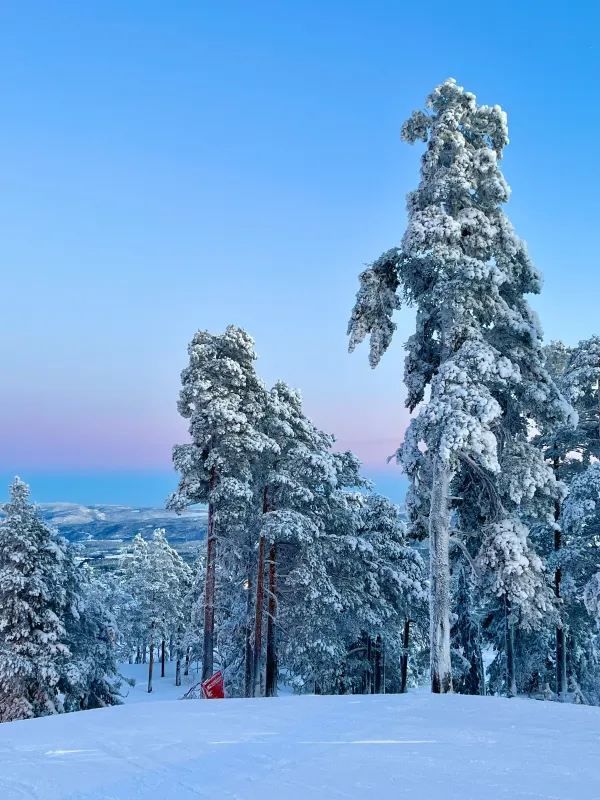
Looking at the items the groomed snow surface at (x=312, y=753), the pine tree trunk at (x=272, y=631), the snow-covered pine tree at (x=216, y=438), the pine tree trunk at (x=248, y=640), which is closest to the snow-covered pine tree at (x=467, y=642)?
the pine tree trunk at (x=272, y=631)

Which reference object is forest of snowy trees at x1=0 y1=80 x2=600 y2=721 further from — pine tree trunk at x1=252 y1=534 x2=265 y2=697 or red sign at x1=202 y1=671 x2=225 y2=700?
red sign at x1=202 y1=671 x2=225 y2=700

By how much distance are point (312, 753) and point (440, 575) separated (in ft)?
23.0

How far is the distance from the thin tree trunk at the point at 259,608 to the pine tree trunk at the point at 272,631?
1.13 feet

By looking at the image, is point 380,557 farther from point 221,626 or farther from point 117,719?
point 117,719

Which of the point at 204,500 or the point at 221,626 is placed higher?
the point at 204,500

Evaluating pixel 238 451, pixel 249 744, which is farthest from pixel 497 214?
pixel 249 744

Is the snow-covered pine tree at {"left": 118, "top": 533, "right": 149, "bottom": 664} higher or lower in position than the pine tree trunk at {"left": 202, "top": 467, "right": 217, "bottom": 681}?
lower

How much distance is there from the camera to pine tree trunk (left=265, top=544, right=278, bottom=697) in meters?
19.0

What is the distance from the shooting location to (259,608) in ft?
61.2

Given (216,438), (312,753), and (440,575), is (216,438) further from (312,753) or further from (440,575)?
(312,753)

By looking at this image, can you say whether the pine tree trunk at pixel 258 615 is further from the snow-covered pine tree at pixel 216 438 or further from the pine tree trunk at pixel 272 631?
the snow-covered pine tree at pixel 216 438

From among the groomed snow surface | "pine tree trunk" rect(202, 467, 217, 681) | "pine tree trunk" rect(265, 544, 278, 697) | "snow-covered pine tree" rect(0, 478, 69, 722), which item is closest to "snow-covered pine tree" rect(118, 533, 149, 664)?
"snow-covered pine tree" rect(0, 478, 69, 722)

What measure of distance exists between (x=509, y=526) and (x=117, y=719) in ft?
26.6

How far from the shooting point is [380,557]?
23078 mm
